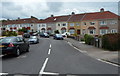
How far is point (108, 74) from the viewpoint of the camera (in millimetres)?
6422

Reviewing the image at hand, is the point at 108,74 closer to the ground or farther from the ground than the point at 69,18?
closer to the ground

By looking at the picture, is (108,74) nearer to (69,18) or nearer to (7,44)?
(7,44)

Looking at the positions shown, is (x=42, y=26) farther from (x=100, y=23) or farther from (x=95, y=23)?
(x=100, y=23)

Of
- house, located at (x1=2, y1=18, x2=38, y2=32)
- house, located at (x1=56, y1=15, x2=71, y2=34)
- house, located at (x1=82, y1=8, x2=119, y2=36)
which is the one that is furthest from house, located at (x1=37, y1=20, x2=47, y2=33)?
house, located at (x1=82, y1=8, x2=119, y2=36)

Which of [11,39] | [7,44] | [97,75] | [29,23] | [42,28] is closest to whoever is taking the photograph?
[97,75]

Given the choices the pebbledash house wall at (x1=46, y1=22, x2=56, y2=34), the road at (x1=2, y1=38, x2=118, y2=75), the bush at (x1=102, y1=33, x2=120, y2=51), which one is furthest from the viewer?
the pebbledash house wall at (x1=46, y1=22, x2=56, y2=34)

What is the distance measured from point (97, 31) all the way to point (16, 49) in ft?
148

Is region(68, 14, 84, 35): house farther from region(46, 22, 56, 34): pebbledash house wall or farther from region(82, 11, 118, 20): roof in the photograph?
region(46, 22, 56, 34): pebbledash house wall

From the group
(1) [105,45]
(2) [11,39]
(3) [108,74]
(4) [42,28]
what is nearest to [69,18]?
(4) [42,28]

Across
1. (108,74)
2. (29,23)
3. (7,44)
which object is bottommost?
(108,74)

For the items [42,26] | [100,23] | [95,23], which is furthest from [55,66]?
[42,26]

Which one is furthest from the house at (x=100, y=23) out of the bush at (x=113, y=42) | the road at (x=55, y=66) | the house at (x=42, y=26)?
the road at (x=55, y=66)

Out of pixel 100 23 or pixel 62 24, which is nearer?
Answer: pixel 100 23

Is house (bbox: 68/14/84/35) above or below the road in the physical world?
above
